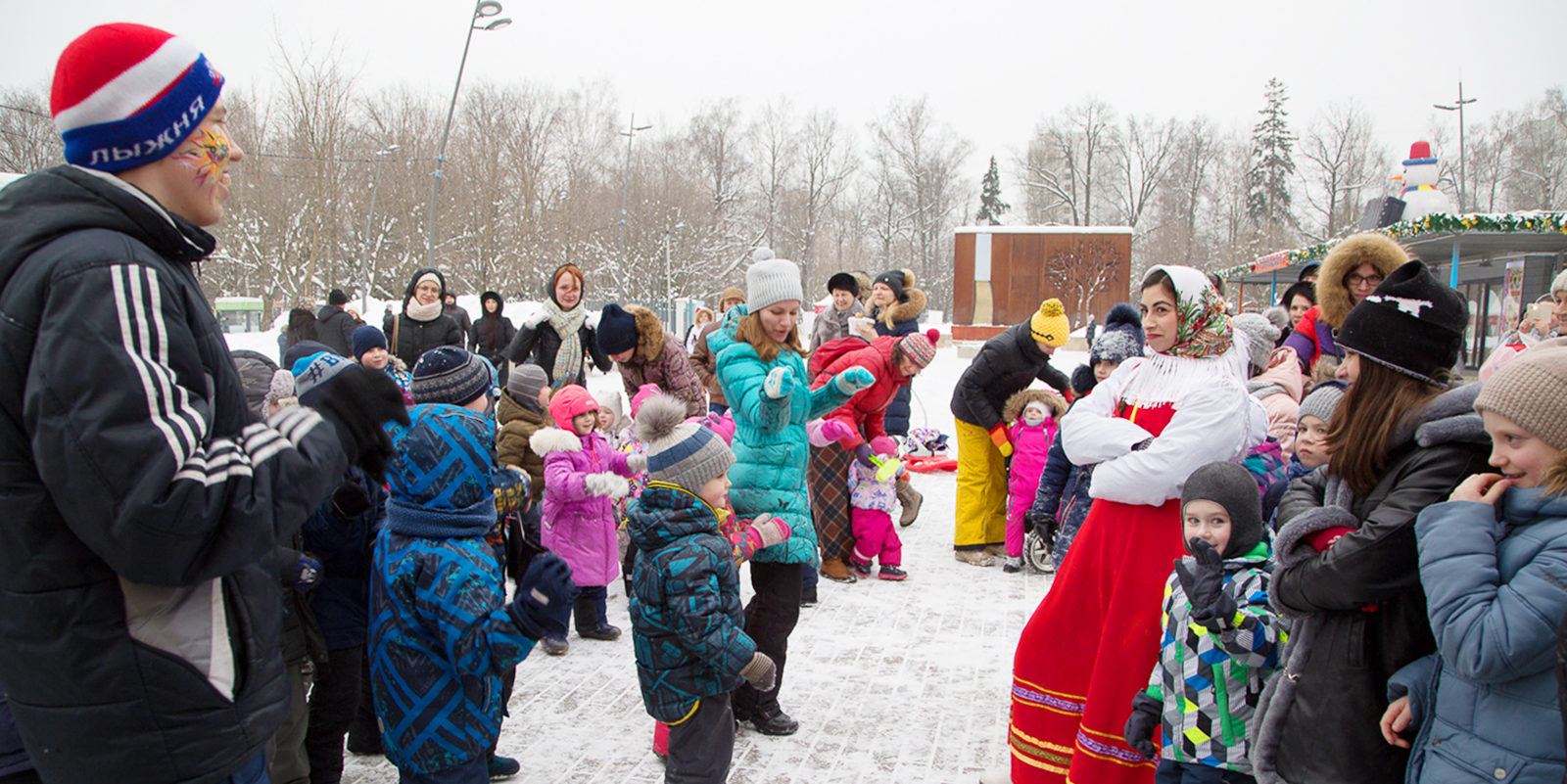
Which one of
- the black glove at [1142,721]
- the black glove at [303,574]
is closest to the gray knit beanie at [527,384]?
the black glove at [303,574]

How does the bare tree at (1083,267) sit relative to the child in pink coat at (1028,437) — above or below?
above

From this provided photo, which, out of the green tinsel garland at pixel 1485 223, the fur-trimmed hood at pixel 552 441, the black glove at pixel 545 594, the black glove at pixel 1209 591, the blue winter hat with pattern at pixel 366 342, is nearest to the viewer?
the black glove at pixel 545 594

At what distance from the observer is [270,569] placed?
1.73 metres

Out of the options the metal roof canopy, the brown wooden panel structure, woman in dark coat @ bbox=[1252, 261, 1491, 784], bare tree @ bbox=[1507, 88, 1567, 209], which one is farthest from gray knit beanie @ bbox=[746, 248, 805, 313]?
bare tree @ bbox=[1507, 88, 1567, 209]

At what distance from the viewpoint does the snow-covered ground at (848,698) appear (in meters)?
Result: 3.53

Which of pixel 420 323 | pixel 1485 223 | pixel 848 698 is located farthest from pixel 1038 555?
pixel 1485 223

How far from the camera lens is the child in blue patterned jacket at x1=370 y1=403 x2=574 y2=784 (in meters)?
2.49

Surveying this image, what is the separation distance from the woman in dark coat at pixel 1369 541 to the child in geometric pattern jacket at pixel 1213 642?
0.26 m

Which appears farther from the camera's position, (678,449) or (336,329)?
(336,329)

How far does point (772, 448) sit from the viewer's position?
383 centimetres

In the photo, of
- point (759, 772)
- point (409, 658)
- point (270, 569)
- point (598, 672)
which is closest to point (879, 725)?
point (759, 772)

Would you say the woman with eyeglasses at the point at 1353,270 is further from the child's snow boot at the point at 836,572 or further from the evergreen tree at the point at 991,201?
the evergreen tree at the point at 991,201

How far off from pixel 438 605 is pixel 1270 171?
62572 mm

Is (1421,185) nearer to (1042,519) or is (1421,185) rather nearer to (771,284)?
(1042,519)
